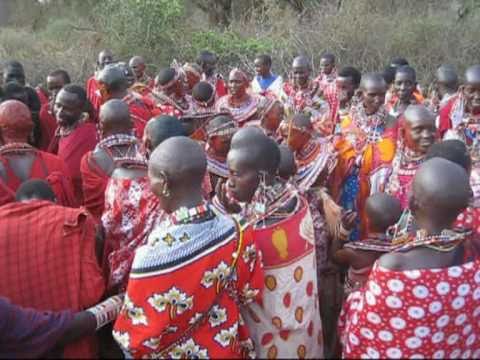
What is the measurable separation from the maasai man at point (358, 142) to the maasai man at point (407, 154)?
301mm

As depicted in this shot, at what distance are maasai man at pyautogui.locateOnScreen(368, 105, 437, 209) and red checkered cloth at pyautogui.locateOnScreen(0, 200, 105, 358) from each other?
198 cm

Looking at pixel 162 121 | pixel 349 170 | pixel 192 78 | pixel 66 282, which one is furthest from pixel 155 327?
pixel 192 78

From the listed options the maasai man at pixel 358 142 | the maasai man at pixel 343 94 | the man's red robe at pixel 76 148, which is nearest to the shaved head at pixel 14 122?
the man's red robe at pixel 76 148

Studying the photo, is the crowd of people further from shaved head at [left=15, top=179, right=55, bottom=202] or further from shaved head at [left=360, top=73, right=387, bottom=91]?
shaved head at [left=360, top=73, right=387, bottom=91]

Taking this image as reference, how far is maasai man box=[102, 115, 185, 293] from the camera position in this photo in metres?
2.86

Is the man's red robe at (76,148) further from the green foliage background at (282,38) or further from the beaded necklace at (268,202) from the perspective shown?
the green foliage background at (282,38)

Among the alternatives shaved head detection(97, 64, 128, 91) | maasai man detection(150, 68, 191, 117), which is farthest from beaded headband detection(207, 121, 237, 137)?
maasai man detection(150, 68, 191, 117)

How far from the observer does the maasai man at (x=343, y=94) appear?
20.8 ft

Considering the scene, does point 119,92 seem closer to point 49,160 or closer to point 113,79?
point 113,79

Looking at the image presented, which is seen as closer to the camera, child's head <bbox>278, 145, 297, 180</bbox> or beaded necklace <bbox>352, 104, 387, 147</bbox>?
child's head <bbox>278, 145, 297, 180</bbox>

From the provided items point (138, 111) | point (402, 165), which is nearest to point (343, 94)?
point (138, 111)

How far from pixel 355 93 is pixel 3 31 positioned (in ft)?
44.0

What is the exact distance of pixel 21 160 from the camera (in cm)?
330

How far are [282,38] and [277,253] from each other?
1210 cm
